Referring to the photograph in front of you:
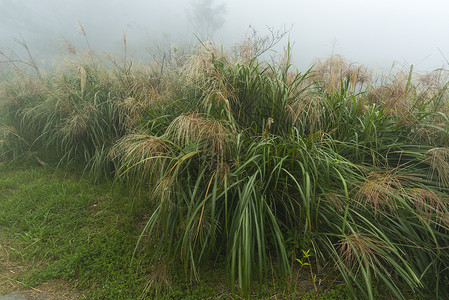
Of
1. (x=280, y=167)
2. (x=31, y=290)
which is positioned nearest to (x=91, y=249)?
(x=31, y=290)

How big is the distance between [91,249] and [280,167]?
198 cm

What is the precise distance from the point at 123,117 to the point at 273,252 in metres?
3.04

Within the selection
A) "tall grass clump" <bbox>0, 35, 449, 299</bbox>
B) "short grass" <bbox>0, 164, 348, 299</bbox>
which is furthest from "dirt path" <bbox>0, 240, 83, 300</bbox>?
"tall grass clump" <bbox>0, 35, 449, 299</bbox>

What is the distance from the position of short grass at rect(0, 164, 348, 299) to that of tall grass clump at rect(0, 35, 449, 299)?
144 mm

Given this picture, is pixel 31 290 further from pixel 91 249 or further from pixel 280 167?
pixel 280 167

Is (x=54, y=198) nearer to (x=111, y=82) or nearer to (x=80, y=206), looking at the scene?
(x=80, y=206)

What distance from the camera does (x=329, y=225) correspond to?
7.10 ft

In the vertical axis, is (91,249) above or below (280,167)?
below

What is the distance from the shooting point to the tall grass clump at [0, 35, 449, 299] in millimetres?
2018

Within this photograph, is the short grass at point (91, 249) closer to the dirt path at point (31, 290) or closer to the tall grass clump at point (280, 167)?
the dirt path at point (31, 290)

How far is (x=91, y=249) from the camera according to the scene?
2551 millimetres

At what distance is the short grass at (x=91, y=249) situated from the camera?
2.09 m

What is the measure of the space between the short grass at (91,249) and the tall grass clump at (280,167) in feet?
0.47

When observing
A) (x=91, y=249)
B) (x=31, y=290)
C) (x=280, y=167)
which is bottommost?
(x=31, y=290)
